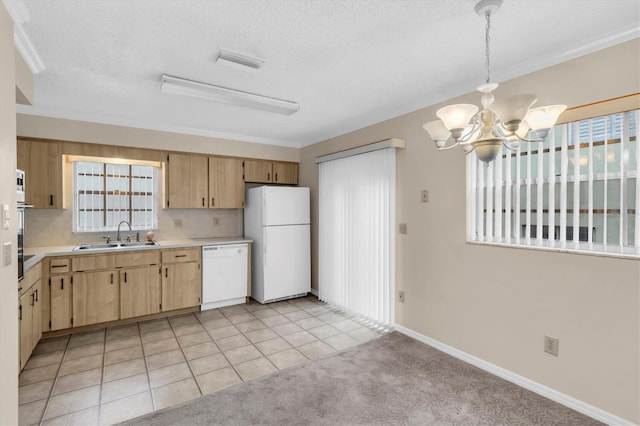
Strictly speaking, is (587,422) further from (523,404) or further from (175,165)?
(175,165)

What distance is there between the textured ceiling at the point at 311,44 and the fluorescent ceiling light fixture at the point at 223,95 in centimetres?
7

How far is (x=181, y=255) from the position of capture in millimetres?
4094

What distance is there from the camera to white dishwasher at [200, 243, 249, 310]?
14.0 ft

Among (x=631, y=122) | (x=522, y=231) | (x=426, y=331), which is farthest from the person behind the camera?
(x=426, y=331)

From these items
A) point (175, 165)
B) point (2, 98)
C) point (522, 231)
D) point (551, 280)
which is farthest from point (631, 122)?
Answer: point (175, 165)

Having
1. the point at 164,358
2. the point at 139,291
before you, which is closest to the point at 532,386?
the point at 164,358

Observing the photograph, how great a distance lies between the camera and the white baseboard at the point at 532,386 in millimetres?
2044

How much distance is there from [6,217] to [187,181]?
283 cm

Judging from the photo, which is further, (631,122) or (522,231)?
(522,231)

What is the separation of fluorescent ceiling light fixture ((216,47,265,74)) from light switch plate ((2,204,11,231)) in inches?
60.9

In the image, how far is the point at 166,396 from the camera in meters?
2.35

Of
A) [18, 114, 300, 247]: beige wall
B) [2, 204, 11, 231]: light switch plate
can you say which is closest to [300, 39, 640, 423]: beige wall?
[18, 114, 300, 247]: beige wall

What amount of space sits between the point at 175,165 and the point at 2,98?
2.76 m

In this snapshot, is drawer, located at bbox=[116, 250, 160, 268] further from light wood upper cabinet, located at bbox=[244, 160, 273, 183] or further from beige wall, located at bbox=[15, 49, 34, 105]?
beige wall, located at bbox=[15, 49, 34, 105]
